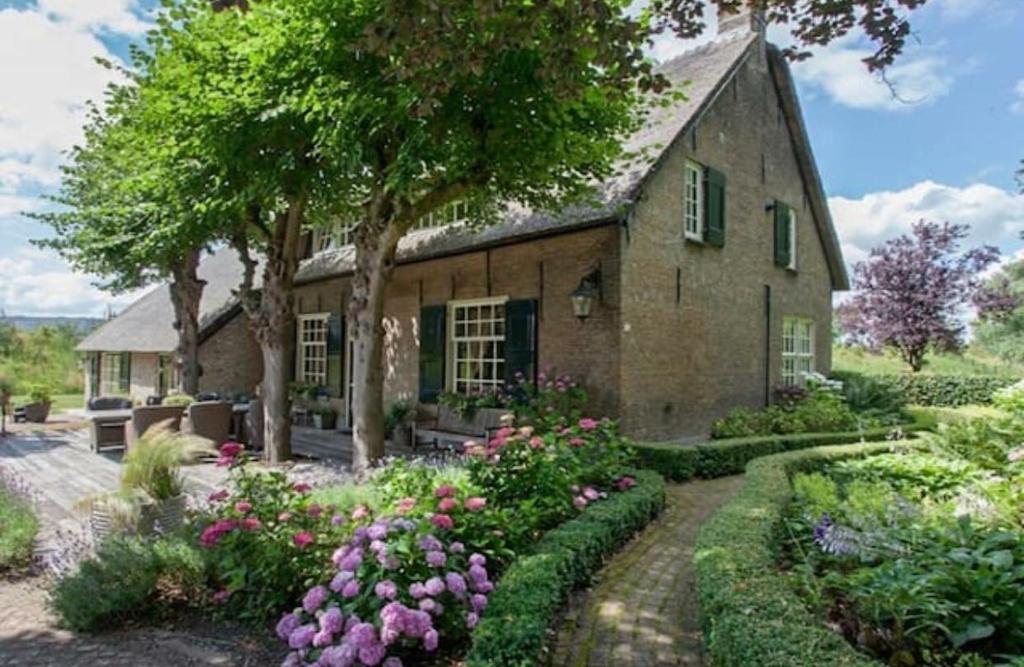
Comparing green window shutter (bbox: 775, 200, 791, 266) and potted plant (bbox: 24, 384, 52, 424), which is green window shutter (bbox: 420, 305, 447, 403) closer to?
green window shutter (bbox: 775, 200, 791, 266)

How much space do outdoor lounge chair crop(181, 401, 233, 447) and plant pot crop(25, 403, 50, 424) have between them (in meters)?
10.7

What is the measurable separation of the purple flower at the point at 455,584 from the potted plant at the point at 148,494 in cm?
284

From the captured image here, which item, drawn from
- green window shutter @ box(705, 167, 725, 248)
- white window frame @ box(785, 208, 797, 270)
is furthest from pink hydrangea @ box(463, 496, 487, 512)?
white window frame @ box(785, 208, 797, 270)

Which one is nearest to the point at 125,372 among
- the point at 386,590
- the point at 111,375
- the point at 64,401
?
the point at 111,375

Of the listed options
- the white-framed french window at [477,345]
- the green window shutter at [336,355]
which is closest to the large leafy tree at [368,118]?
the white-framed french window at [477,345]

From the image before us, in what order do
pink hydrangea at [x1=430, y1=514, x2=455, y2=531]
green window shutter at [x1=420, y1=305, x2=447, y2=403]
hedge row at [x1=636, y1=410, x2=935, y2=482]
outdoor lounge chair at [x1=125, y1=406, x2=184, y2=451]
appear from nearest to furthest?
1. pink hydrangea at [x1=430, y1=514, x2=455, y2=531]
2. hedge row at [x1=636, y1=410, x2=935, y2=482]
3. outdoor lounge chair at [x1=125, y1=406, x2=184, y2=451]
4. green window shutter at [x1=420, y1=305, x2=447, y2=403]

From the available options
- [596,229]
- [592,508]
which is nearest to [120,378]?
[596,229]

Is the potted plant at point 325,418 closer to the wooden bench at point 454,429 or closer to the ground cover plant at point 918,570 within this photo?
the wooden bench at point 454,429

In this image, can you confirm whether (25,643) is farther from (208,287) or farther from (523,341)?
(208,287)

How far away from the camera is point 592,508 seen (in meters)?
5.29

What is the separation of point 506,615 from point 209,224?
8.43 meters

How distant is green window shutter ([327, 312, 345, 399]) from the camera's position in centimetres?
1475

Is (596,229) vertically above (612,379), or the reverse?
(596,229)

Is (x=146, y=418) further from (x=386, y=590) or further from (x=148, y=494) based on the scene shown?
(x=386, y=590)
